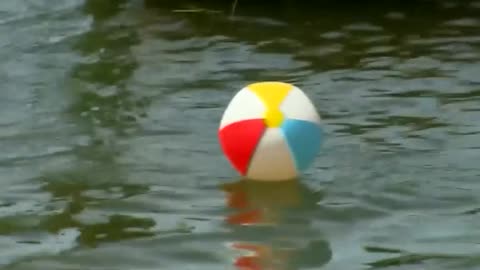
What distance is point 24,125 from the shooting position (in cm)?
846

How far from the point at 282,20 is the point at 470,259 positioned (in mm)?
5336

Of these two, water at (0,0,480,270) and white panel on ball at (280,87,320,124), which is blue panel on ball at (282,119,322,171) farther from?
water at (0,0,480,270)

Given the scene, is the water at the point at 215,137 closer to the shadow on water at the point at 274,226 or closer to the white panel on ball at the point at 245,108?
the shadow on water at the point at 274,226

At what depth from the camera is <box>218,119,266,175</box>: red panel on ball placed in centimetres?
687

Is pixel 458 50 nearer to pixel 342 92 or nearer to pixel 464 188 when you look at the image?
pixel 342 92

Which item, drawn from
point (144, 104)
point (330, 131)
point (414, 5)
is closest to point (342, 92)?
point (330, 131)

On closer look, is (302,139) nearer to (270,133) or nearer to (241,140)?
(270,133)

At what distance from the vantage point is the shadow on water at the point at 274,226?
619cm

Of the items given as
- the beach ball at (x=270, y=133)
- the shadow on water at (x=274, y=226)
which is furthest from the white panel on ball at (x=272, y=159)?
the shadow on water at (x=274, y=226)

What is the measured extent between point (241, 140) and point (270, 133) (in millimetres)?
174

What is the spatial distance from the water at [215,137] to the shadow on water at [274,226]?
15mm

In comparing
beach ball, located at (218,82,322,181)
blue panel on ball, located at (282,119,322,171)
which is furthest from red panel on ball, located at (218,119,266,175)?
blue panel on ball, located at (282,119,322,171)

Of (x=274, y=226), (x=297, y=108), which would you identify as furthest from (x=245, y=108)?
(x=274, y=226)

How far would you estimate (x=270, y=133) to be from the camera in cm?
688
